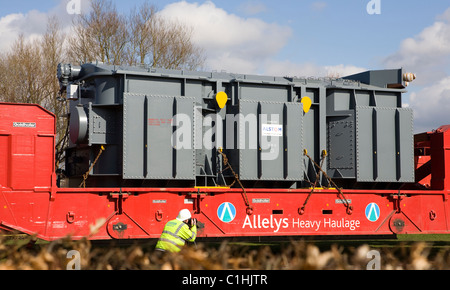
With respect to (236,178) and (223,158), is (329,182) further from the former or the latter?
(223,158)

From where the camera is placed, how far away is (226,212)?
13.3 metres

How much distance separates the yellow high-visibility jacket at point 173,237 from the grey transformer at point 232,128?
4287 millimetres

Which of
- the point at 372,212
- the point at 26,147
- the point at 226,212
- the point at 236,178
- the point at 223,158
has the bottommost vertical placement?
the point at 372,212

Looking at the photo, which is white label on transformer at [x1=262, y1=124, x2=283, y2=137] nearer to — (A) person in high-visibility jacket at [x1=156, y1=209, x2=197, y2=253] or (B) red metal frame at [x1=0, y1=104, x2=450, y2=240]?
(B) red metal frame at [x1=0, y1=104, x2=450, y2=240]

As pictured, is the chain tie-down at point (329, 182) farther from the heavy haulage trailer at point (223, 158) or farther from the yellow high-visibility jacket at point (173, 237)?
the yellow high-visibility jacket at point (173, 237)

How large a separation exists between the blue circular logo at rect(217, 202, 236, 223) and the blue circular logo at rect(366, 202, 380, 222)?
363 cm

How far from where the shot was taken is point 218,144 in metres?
14.3

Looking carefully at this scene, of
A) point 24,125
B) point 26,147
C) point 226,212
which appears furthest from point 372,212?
point 24,125

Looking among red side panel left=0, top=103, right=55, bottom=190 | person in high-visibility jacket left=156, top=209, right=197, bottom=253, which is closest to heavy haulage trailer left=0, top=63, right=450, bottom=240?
red side panel left=0, top=103, right=55, bottom=190

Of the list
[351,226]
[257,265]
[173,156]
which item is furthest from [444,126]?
[257,265]

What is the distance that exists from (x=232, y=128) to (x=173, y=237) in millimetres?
5970

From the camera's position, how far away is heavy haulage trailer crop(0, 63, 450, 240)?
39.5ft

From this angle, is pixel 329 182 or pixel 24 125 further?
pixel 329 182

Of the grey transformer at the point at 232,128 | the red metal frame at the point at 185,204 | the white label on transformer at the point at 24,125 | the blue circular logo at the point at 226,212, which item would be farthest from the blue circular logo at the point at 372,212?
the white label on transformer at the point at 24,125
